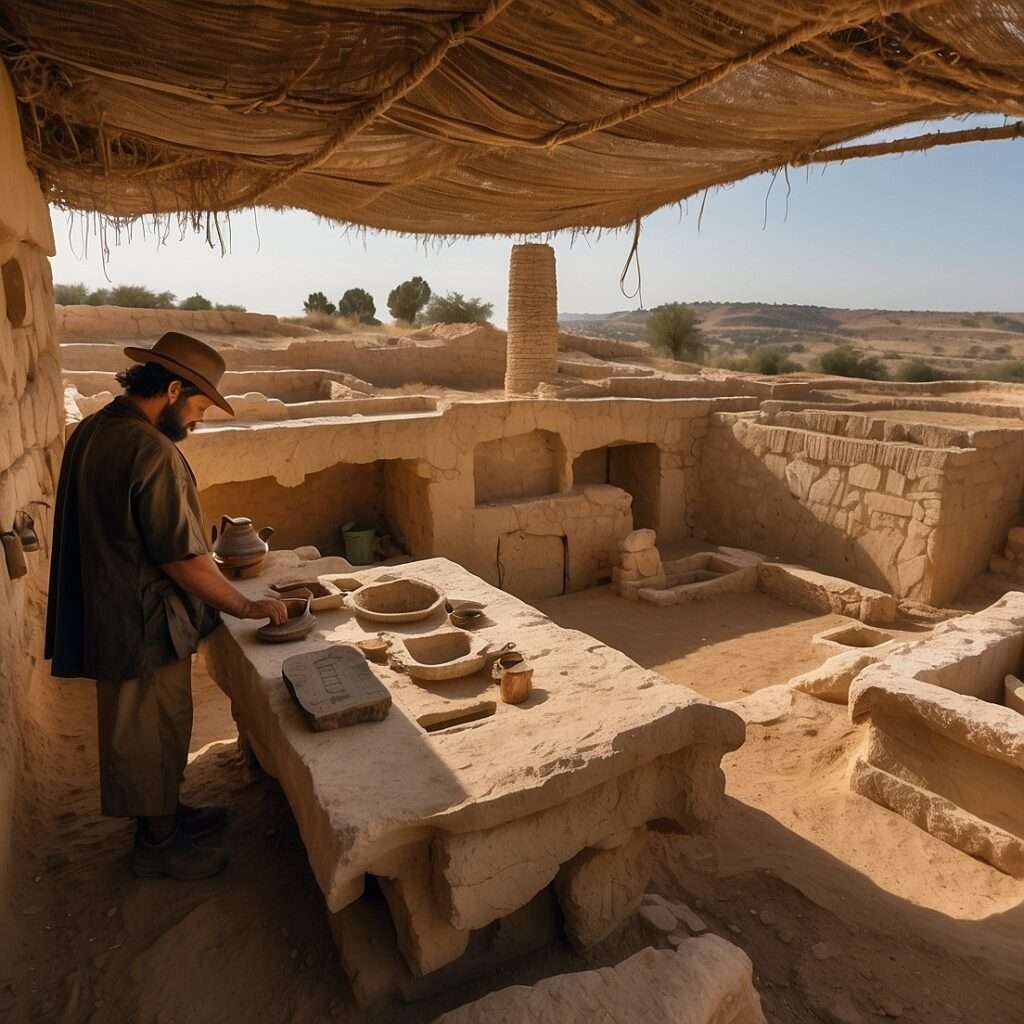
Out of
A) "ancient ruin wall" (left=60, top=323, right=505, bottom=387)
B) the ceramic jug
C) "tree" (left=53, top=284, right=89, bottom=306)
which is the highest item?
"tree" (left=53, top=284, right=89, bottom=306)

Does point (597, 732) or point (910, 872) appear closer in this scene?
point (597, 732)

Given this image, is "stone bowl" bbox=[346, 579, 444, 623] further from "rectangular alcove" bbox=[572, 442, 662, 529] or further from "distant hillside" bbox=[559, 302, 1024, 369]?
"distant hillside" bbox=[559, 302, 1024, 369]

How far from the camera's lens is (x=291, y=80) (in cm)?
294

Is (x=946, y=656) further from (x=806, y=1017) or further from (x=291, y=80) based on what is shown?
(x=291, y=80)

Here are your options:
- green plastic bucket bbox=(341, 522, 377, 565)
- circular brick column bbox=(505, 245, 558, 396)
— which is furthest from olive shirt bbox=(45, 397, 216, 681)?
circular brick column bbox=(505, 245, 558, 396)

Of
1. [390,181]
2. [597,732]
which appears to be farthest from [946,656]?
[390,181]

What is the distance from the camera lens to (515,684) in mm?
2916

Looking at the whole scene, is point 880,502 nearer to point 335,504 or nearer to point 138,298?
point 335,504

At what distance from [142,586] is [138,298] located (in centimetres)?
2635

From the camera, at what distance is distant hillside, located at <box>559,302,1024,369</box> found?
48656mm

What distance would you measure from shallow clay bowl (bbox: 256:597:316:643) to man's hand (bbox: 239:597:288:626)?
0.04m

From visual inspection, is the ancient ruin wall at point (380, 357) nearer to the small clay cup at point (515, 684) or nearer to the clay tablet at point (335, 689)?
the clay tablet at point (335, 689)

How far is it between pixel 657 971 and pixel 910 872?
215cm

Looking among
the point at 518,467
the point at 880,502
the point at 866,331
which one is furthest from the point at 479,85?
the point at 866,331
